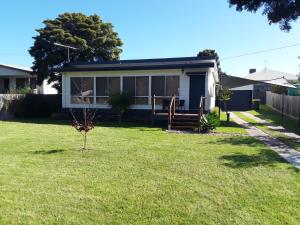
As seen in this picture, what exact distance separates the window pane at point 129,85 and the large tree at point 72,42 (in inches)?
437

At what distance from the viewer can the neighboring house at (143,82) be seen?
57.3ft

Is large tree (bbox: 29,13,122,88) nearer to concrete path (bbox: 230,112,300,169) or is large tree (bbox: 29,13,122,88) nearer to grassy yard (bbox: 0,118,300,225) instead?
grassy yard (bbox: 0,118,300,225)

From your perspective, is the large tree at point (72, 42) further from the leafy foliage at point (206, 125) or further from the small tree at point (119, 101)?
the leafy foliage at point (206, 125)

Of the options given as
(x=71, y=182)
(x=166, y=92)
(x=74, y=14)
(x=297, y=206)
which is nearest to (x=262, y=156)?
(x=297, y=206)

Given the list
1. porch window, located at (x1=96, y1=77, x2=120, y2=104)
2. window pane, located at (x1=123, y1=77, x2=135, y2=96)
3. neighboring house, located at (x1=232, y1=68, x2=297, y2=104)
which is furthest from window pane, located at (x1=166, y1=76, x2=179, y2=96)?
neighboring house, located at (x1=232, y1=68, x2=297, y2=104)

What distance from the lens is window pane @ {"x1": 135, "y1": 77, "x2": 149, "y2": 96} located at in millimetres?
18469

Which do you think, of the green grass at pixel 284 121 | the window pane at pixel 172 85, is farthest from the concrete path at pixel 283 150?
the window pane at pixel 172 85

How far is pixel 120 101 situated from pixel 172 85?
10.2ft

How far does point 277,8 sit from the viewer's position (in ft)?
55.1

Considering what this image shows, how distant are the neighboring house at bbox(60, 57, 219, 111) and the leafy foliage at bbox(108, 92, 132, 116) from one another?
70cm

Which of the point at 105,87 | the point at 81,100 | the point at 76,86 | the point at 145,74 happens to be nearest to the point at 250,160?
the point at 145,74

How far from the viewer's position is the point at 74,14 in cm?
3014

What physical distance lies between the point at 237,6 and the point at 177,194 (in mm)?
15052

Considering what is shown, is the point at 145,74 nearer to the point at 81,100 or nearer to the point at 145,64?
the point at 145,64
